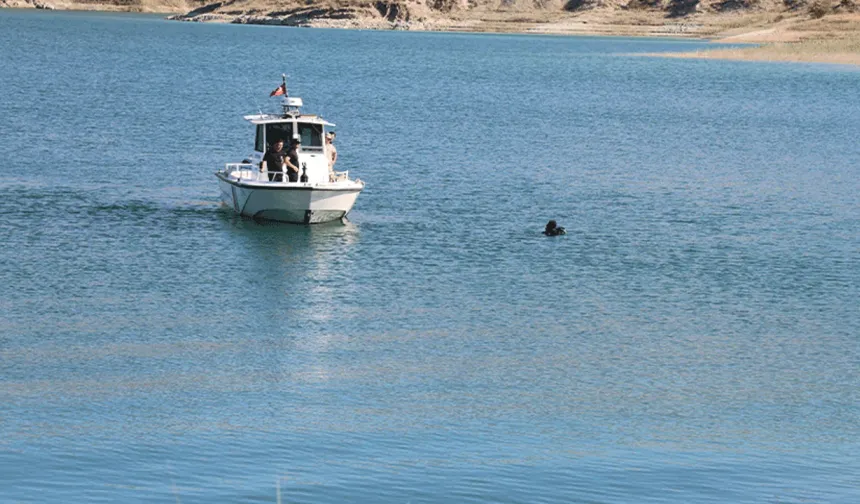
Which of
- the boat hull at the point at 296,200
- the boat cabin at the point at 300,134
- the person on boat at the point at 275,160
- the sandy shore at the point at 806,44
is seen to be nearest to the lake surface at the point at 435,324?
the boat hull at the point at 296,200

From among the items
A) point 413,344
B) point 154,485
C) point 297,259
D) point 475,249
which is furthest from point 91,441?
point 475,249

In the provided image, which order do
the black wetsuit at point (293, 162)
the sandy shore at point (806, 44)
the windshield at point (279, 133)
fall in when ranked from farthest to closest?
the sandy shore at point (806, 44)
the windshield at point (279, 133)
the black wetsuit at point (293, 162)

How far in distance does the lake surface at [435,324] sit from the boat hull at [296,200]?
0.59 m

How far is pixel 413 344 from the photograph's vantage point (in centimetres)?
2733

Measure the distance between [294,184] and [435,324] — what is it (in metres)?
11.6

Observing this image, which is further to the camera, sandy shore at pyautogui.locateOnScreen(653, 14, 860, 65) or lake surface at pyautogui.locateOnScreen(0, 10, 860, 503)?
sandy shore at pyautogui.locateOnScreen(653, 14, 860, 65)

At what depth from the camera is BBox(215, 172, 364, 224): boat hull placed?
39719mm

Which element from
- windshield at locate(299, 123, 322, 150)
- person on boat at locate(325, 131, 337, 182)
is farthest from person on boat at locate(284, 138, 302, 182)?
person on boat at locate(325, 131, 337, 182)

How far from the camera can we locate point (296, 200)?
131 feet

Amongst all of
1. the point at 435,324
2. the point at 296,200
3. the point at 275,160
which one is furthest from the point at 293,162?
the point at 435,324

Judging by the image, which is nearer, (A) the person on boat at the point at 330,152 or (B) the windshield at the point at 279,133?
(A) the person on boat at the point at 330,152

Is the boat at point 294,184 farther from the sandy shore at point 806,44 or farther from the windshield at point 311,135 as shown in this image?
the sandy shore at point 806,44

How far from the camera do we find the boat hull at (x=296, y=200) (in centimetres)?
3972

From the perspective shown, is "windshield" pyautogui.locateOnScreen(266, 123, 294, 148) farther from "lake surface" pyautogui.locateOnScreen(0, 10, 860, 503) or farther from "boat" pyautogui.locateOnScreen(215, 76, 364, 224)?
"lake surface" pyautogui.locateOnScreen(0, 10, 860, 503)
